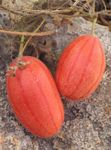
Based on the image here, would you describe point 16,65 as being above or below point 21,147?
above

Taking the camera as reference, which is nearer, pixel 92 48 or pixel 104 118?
pixel 92 48

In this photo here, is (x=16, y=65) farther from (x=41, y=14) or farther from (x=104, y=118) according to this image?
(x=104, y=118)

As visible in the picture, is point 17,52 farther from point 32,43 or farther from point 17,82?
point 17,82

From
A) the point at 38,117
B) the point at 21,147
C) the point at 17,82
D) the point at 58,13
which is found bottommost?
the point at 21,147

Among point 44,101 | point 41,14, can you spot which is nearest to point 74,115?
point 44,101
